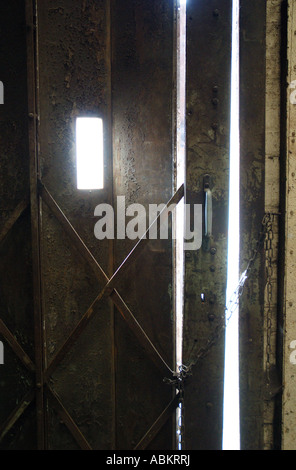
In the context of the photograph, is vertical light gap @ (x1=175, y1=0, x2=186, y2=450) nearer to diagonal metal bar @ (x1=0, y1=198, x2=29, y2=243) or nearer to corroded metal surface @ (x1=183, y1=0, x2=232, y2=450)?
corroded metal surface @ (x1=183, y1=0, x2=232, y2=450)

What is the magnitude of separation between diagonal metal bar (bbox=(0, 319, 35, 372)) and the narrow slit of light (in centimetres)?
171

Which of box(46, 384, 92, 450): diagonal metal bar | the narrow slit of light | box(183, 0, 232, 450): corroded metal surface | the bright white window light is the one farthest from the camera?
box(46, 384, 92, 450): diagonal metal bar

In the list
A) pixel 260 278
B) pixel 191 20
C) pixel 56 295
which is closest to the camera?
pixel 191 20

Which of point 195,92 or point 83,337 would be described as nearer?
point 195,92

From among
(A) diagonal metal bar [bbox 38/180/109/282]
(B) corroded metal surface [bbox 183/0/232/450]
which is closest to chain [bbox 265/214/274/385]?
(B) corroded metal surface [bbox 183/0/232/450]

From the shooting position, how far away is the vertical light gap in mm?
2592

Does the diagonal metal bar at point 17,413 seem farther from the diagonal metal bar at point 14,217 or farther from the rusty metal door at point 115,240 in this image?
the diagonal metal bar at point 14,217

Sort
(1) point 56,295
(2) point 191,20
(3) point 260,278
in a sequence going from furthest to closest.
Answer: (1) point 56,295
(3) point 260,278
(2) point 191,20

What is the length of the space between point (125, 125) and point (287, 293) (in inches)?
77.8

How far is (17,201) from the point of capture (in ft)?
8.96

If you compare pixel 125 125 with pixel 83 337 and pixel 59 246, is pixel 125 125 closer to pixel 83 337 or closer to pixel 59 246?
pixel 59 246

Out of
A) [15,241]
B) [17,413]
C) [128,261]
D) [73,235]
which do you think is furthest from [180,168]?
[17,413]

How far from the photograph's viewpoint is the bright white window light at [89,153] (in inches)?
105
